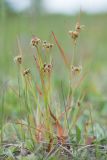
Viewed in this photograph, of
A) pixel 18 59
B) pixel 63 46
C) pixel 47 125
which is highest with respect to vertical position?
pixel 63 46

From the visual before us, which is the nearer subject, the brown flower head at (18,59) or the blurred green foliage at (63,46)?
the brown flower head at (18,59)

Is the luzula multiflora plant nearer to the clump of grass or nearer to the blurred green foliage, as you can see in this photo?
the clump of grass

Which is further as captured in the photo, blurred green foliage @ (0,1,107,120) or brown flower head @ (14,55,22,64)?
blurred green foliage @ (0,1,107,120)

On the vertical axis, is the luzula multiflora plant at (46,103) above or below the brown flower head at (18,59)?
below

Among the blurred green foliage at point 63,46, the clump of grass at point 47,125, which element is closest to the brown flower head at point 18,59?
the clump of grass at point 47,125

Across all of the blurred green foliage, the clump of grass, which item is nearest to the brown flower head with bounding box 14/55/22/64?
the clump of grass

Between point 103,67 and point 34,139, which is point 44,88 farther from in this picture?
point 103,67

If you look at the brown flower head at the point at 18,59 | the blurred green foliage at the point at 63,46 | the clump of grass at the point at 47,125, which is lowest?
the clump of grass at the point at 47,125

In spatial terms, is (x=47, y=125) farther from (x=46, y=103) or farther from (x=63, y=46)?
(x=63, y=46)

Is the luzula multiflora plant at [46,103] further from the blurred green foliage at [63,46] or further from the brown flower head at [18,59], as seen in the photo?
the blurred green foliage at [63,46]

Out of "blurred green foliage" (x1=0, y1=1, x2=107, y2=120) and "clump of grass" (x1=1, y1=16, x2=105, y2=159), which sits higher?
"blurred green foliage" (x1=0, y1=1, x2=107, y2=120)

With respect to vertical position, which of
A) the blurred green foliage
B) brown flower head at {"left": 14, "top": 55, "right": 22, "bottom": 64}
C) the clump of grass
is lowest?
the clump of grass

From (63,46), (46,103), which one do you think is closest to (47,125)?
(46,103)
